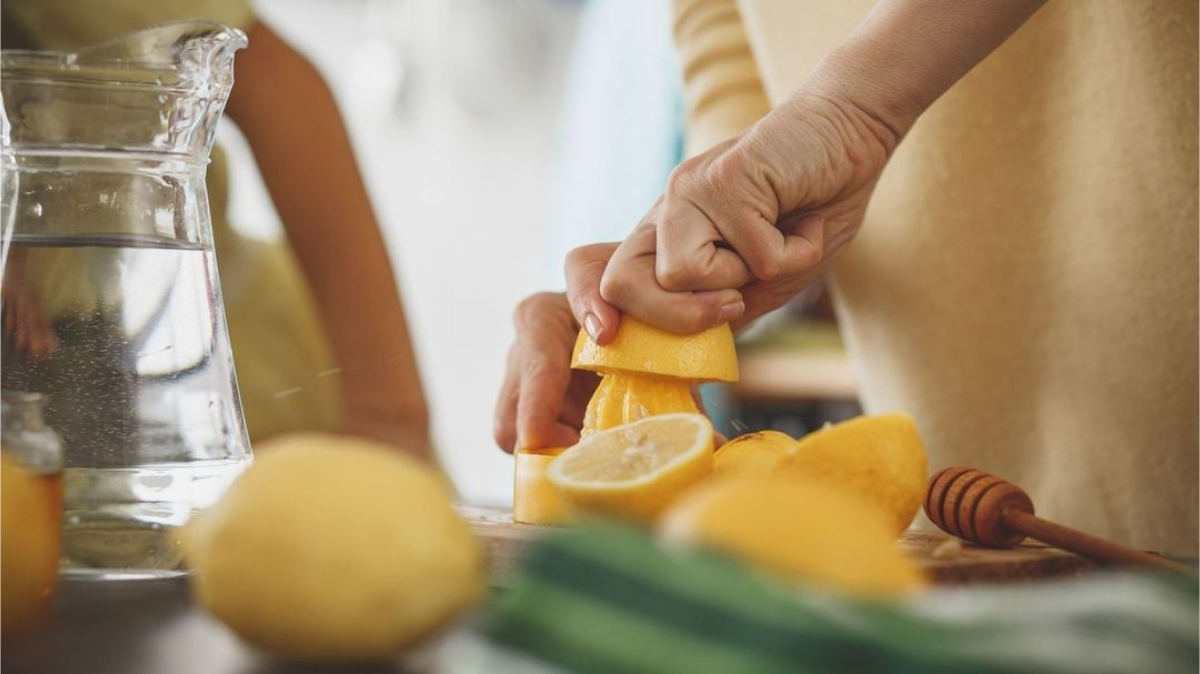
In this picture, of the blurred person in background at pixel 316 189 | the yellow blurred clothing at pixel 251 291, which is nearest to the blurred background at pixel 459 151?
A: the yellow blurred clothing at pixel 251 291

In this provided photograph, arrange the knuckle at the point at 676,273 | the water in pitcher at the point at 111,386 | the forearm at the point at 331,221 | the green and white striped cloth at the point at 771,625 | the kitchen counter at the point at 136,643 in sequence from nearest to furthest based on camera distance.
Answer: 1. the green and white striped cloth at the point at 771,625
2. the kitchen counter at the point at 136,643
3. the water in pitcher at the point at 111,386
4. the knuckle at the point at 676,273
5. the forearm at the point at 331,221

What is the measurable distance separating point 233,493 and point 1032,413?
90cm

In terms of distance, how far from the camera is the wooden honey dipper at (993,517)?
0.65 metres

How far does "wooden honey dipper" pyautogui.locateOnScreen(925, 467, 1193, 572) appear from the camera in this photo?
65 centimetres

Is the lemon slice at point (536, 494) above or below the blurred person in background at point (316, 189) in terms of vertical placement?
below

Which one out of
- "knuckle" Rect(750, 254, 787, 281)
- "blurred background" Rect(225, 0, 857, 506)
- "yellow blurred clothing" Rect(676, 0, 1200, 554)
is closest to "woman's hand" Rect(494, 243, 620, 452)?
"knuckle" Rect(750, 254, 787, 281)

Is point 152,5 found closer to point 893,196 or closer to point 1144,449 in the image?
point 893,196

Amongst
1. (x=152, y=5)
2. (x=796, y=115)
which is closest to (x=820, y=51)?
(x=796, y=115)

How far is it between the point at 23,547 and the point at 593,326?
425 mm

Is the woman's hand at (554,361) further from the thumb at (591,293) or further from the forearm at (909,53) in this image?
the forearm at (909,53)

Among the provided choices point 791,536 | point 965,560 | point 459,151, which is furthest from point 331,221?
point 459,151

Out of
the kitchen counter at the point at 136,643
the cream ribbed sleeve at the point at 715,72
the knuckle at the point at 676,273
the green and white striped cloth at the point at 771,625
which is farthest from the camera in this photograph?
the cream ribbed sleeve at the point at 715,72

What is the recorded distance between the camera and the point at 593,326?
792 mm

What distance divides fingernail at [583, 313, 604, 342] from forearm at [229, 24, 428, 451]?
0.42 meters
